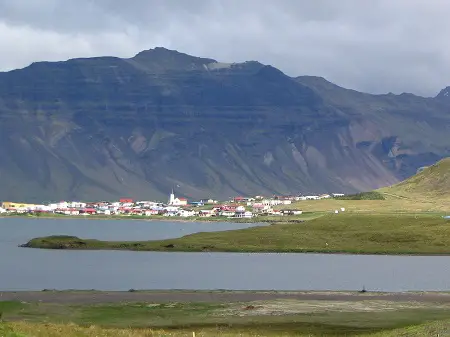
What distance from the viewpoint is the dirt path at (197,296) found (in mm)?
77125

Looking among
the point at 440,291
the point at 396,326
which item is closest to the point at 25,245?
the point at 440,291

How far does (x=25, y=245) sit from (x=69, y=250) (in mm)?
17253

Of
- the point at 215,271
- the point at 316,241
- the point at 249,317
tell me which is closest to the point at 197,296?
the point at 249,317

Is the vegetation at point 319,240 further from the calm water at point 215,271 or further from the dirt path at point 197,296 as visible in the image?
the dirt path at point 197,296

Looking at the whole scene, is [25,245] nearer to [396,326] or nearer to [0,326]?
[396,326]

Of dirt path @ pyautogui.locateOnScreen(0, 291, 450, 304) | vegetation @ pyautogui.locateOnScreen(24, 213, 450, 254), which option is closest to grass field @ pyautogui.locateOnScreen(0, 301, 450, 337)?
dirt path @ pyautogui.locateOnScreen(0, 291, 450, 304)

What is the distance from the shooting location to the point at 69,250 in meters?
151

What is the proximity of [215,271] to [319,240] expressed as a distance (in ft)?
169

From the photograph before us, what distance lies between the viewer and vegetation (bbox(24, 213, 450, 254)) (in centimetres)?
15175

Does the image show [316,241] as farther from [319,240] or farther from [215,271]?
[215,271]

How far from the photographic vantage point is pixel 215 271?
112500 millimetres

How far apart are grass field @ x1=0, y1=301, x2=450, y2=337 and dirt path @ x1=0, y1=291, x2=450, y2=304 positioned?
379 cm

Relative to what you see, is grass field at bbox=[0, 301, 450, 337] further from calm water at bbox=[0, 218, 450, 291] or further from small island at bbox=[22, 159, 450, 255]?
small island at bbox=[22, 159, 450, 255]

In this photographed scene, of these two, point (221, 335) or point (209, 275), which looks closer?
point (221, 335)
